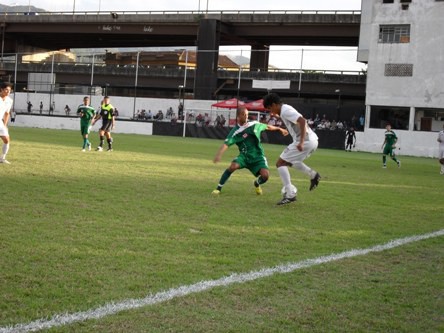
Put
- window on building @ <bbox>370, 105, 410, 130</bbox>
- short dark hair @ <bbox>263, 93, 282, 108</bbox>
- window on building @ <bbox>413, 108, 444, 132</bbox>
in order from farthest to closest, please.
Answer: window on building @ <bbox>370, 105, 410, 130</bbox> < window on building @ <bbox>413, 108, 444, 132</bbox> < short dark hair @ <bbox>263, 93, 282, 108</bbox>

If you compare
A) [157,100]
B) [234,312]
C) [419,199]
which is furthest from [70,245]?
[157,100]

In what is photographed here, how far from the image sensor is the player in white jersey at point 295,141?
36.7 ft

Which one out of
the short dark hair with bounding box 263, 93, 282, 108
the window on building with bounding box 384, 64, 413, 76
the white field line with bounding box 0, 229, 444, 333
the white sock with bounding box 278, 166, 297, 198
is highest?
the window on building with bounding box 384, 64, 413, 76

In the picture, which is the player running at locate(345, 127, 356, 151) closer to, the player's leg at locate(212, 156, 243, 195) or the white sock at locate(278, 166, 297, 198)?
the player's leg at locate(212, 156, 243, 195)

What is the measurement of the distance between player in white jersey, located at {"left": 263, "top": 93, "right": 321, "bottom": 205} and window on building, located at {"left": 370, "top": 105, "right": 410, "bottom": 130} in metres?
40.5

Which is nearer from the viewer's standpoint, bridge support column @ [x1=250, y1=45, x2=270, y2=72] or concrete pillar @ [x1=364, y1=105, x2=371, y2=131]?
→ concrete pillar @ [x1=364, y1=105, x2=371, y2=131]

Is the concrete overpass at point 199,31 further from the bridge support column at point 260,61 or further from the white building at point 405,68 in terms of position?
the white building at point 405,68

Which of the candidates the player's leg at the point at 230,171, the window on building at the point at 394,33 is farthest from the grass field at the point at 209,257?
the window on building at the point at 394,33

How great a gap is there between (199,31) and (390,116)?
25770 millimetres

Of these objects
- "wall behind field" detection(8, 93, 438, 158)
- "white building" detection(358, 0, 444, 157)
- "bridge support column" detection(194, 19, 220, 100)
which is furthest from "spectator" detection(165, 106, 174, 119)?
"white building" detection(358, 0, 444, 157)

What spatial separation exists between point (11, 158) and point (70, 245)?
12.1 m

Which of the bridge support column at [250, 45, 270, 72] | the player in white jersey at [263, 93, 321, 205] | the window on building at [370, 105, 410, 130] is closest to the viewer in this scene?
the player in white jersey at [263, 93, 321, 205]

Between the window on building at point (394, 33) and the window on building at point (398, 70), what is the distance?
1.95 meters

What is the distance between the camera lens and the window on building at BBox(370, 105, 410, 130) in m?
50.8
